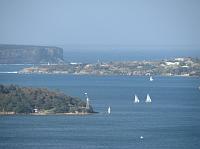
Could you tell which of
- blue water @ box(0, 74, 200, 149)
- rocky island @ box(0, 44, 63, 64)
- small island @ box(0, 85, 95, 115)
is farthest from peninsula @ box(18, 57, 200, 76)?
small island @ box(0, 85, 95, 115)

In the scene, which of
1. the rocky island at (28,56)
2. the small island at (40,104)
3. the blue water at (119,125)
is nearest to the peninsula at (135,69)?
the blue water at (119,125)

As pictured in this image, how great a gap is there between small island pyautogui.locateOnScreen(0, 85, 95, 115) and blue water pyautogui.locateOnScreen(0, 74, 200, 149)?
1.39 meters

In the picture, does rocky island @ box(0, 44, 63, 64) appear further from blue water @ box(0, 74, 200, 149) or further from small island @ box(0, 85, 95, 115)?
small island @ box(0, 85, 95, 115)

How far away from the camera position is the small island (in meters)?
62.5

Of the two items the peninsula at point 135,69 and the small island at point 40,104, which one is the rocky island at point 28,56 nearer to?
the peninsula at point 135,69

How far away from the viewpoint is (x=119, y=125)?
57000 mm

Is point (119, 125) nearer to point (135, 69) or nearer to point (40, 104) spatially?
point (40, 104)

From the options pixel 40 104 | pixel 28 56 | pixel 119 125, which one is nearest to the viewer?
pixel 119 125

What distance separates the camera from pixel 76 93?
81.6 meters

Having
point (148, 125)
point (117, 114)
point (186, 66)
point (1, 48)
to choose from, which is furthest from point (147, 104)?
point (1, 48)

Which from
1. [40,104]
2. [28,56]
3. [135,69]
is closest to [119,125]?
[40,104]

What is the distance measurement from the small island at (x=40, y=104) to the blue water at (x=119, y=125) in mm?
1392

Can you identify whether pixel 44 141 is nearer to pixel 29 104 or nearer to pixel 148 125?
pixel 148 125

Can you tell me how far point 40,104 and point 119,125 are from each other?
798cm
